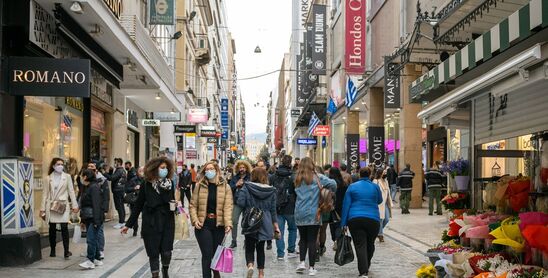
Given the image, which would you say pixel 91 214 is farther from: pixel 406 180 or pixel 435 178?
pixel 406 180

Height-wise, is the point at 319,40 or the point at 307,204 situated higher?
the point at 319,40

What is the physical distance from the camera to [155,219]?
7.89 metres

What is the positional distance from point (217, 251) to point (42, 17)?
20.2 ft

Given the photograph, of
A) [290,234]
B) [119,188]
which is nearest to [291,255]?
[290,234]

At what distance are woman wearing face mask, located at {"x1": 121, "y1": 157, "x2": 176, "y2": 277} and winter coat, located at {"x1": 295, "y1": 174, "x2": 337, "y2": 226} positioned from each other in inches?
83.6

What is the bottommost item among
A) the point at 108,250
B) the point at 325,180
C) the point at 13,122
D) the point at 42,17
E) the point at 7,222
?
the point at 108,250

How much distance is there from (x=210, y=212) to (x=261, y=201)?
869 millimetres

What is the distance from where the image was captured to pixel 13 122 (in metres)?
10.3

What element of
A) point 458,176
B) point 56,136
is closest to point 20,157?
point 56,136

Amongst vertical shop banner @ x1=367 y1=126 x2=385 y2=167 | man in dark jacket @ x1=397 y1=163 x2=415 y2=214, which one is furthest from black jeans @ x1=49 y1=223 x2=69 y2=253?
vertical shop banner @ x1=367 y1=126 x2=385 y2=167

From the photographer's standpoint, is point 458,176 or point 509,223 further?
point 458,176

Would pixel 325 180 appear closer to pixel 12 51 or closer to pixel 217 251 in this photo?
pixel 217 251

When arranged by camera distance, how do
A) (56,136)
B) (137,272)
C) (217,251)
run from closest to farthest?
(217,251) → (137,272) → (56,136)

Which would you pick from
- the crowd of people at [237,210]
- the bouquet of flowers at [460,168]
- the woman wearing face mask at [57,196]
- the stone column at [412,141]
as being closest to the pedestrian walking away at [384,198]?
the crowd of people at [237,210]
